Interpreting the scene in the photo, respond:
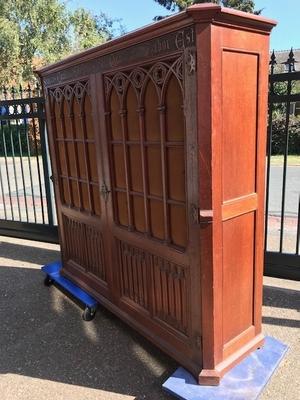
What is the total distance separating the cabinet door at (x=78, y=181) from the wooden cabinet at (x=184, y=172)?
0.04 metres

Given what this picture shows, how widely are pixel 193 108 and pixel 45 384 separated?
7.20 ft

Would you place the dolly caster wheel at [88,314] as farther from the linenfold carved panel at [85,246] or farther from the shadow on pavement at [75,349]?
the linenfold carved panel at [85,246]

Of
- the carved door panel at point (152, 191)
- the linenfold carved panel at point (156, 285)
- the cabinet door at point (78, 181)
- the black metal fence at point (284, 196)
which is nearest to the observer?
the carved door panel at point (152, 191)

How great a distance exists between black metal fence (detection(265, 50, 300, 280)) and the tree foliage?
1279 centimetres

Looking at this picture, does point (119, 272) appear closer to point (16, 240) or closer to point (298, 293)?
point (298, 293)

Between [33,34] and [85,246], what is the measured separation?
18.0m

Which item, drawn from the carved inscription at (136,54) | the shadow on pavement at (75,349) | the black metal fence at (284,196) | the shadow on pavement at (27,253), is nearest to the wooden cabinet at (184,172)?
the carved inscription at (136,54)

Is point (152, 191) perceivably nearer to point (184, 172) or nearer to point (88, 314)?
point (184, 172)

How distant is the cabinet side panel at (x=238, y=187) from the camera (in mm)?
2160

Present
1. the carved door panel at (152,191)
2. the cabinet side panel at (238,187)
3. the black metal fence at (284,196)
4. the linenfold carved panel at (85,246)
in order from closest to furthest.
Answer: the cabinet side panel at (238,187), the carved door panel at (152,191), the black metal fence at (284,196), the linenfold carved panel at (85,246)

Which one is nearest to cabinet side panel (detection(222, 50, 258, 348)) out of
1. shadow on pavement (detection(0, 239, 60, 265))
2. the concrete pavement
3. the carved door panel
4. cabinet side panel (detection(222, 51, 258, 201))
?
cabinet side panel (detection(222, 51, 258, 201))

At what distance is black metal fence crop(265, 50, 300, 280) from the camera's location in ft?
11.1

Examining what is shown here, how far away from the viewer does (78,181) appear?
3598mm

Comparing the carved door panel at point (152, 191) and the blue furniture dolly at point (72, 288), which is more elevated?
the carved door panel at point (152, 191)
